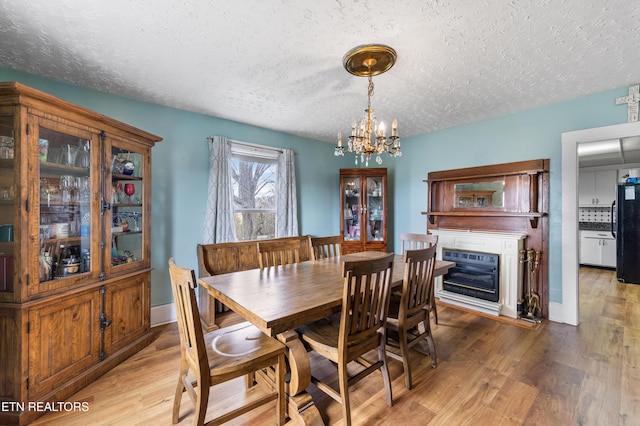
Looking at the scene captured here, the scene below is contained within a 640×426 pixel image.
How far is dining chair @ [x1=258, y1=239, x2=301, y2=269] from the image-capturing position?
2.50m

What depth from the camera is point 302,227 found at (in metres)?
4.24

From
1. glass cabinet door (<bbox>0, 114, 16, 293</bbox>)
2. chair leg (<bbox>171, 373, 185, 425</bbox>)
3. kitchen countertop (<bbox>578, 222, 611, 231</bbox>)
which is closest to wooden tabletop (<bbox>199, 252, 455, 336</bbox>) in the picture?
chair leg (<bbox>171, 373, 185, 425</bbox>)

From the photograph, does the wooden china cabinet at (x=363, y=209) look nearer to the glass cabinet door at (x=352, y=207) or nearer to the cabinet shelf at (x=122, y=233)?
the glass cabinet door at (x=352, y=207)

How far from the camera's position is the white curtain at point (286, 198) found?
3869mm

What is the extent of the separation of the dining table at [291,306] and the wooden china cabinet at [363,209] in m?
2.34

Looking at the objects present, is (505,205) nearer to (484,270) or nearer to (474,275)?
(484,270)

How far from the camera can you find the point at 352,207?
4.54 metres

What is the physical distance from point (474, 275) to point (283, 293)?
291 centimetres

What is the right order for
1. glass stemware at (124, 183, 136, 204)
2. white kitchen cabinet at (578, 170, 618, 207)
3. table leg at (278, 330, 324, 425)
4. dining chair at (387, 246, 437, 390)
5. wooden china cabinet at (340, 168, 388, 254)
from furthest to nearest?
white kitchen cabinet at (578, 170, 618, 207) < wooden china cabinet at (340, 168, 388, 254) < glass stemware at (124, 183, 136, 204) < dining chair at (387, 246, 437, 390) < table leg at (278, 330, 324, 425)

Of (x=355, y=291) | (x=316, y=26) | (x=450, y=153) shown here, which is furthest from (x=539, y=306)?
(x=316, y=26)

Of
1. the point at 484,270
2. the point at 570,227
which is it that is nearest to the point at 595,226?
the point at 570,227

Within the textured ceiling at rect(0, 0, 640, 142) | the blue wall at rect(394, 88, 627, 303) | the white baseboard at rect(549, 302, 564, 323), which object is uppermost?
the textured ceiling at rect(0, 0, 640, 142)

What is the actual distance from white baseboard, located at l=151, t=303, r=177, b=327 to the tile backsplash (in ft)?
27.5

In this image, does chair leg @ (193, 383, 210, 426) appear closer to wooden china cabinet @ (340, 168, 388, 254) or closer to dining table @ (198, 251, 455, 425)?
dining table @ (198, 251, 455, 425)
